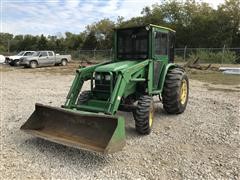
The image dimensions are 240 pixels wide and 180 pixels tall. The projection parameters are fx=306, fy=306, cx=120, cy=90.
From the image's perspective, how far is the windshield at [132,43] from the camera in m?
6.91

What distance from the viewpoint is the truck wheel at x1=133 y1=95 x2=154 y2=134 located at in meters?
5.79

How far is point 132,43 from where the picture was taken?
23.4 feet

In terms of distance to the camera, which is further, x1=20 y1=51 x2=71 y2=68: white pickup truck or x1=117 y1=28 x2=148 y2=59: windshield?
x1=20 y1=51 x2=71 y2=68: white pickup truck

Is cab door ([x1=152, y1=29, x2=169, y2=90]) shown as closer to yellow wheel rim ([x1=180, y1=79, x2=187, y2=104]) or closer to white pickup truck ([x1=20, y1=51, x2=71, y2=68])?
yellow wheel rim ([x1=180, y1=79, x2=187, y2=104])

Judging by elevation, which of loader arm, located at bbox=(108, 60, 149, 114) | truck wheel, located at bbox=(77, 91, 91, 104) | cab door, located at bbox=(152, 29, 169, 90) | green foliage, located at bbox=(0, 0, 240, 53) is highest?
green foliage, located at bbox=(0, 0, 240, 53)

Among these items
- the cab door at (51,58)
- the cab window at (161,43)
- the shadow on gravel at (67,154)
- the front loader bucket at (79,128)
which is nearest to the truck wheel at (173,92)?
the cab window at (161,43)

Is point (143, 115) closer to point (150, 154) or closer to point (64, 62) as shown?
point (150, 154)

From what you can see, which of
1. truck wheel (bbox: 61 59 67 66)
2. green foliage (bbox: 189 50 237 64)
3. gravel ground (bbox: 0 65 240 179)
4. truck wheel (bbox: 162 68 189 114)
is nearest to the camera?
gravel ground (bbox: 0 65 240 179)

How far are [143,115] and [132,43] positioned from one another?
81.4 inches

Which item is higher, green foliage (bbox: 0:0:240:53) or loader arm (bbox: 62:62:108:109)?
green foliage (bbox: 0:0:240:53)

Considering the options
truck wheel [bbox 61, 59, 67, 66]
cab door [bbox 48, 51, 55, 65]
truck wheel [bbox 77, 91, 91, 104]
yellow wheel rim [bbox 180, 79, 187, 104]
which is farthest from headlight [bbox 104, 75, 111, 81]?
truck wheel [bbox 61, 59, 67, 66]

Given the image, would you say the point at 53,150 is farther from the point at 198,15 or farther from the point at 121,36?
the point at 198,15

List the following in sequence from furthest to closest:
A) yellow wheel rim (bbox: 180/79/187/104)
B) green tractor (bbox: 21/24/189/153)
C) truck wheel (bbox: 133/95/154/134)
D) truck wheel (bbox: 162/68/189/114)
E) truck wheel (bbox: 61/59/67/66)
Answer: truck wheel (bbox: 61/59/67/66) < yellow wheel rim (bbox: 180/79/187/104) < truck wheel (bbox: 162/68/189/114) < truck wheel (bbox: 133/95/154/134) < green tractor (bbox: 21/24/189/153)

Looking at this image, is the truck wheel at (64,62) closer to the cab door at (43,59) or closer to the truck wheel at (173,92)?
the cab door at (43,59)
